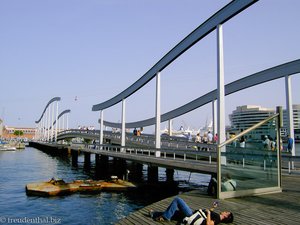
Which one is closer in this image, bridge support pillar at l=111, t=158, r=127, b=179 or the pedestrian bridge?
the pedestrian bridge

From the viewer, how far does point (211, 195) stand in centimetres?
971

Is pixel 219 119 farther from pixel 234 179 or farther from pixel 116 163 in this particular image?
pixel 116 163

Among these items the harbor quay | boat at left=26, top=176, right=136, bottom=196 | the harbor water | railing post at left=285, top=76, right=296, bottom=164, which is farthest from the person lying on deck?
boat at left=26, top=176, right=136, bottom=196

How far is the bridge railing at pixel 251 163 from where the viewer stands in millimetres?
9039

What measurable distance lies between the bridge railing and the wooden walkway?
0.35 meters

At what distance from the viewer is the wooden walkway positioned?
6770 millimetres

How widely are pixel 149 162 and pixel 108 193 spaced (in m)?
3.73

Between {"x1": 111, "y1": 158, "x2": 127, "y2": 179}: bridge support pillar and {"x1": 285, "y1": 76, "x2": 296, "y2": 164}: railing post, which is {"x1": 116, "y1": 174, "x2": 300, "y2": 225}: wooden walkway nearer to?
{"x1": 285, "y1": 76, "x2": 296, "y2": 164}: railing post

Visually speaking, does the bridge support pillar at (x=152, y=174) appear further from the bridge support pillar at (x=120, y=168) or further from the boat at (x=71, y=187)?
the bridge support pillar at (x=120, y=168)

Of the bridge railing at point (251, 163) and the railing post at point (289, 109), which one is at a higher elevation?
the railing post at point (289, 109)

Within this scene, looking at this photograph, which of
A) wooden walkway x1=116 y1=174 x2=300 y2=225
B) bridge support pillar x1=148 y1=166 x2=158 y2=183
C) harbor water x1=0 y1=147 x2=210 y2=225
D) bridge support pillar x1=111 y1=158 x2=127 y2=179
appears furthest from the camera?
bridge support pillar x1=111 y1=158 x2=127 y2=179

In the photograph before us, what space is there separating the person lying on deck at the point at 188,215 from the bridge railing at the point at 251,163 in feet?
6.96

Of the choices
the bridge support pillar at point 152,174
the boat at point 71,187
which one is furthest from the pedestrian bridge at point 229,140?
the boat at point 71,187

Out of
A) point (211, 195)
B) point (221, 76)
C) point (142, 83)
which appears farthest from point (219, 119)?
point (142, 83)
